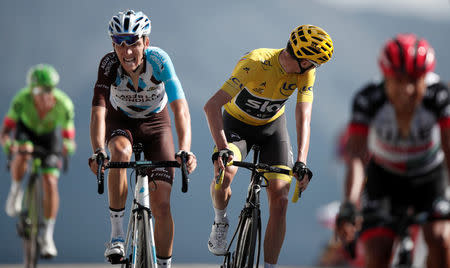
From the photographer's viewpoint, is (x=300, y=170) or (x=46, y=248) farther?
(x=46, y=248)

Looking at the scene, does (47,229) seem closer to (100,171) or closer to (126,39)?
(126,39)

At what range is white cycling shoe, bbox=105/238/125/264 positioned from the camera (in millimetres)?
3863

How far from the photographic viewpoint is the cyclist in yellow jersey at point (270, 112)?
434cm

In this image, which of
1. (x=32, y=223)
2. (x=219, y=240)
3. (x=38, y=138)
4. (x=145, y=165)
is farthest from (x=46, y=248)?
(x=145, y=165)

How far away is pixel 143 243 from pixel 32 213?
2.90m

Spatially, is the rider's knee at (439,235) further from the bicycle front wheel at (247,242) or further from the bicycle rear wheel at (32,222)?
the bicycle rear wheel at (32,222)

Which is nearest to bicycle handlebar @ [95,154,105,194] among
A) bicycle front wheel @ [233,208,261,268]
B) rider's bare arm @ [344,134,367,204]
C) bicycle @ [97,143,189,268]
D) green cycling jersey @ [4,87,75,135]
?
bicycle @ [97,143,189,268]

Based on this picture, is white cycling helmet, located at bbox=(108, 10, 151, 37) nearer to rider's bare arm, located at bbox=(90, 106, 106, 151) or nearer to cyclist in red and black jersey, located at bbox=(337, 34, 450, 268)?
rider's bare arm, located at bbox=(90, 106, 106, 151)

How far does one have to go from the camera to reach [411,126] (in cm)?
286

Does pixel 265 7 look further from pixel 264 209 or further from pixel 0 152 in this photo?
pixel 0 152

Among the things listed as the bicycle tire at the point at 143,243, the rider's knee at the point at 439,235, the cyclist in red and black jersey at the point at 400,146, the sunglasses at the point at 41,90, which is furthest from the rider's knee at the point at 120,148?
the sunglasses at the point at 41,90

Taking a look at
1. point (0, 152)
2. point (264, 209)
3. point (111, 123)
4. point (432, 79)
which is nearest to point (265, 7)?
point (264, 209)

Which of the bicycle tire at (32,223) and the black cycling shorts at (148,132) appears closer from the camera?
the black cycling shorts at (148,132)

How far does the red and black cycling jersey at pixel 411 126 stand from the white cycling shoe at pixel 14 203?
14.6ft
